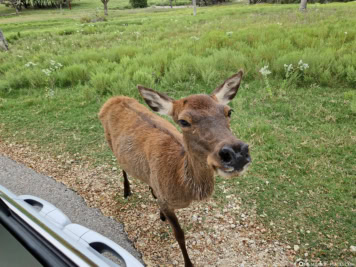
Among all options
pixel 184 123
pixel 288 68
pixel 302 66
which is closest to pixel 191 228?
pixel 184 123

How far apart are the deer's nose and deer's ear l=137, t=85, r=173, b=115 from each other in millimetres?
1046

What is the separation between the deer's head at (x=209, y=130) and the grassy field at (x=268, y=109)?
201 cm

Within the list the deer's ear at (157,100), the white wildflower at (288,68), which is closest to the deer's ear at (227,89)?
the deer's ear at (157,100)

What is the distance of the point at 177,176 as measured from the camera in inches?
108

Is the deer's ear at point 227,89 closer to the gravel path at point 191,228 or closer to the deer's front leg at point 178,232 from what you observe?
the deer's front leg at point 178,232

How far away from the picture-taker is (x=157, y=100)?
2664 millimetres

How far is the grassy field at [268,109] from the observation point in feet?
11.8

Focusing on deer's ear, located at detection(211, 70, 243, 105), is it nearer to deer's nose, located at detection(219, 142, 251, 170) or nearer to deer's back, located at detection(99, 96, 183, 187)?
deer's back, located at detection(99, 96, 183, 187)

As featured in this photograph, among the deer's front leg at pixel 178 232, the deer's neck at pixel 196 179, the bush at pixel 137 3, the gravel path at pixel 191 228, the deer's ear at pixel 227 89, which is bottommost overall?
the gravel path at pixel 191 228

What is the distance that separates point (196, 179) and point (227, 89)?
3.45ft

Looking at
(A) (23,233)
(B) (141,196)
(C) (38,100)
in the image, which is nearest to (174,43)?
(C) (38,100)

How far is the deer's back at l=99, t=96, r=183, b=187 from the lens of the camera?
9.61 ft

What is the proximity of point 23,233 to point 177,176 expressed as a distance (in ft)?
4.92

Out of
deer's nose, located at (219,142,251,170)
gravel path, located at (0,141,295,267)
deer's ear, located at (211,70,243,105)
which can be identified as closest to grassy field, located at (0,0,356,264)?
gravel path, located at (0,141,295,267)
